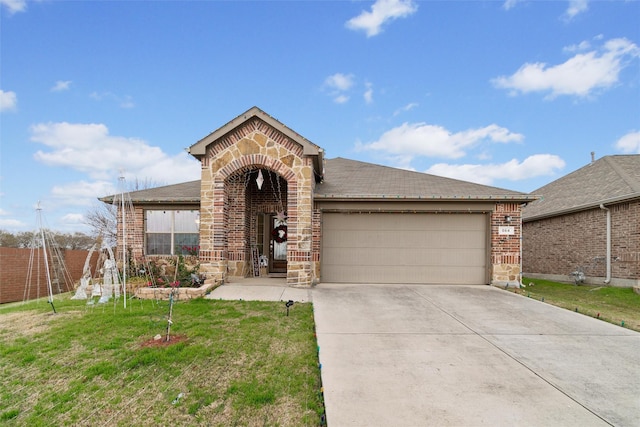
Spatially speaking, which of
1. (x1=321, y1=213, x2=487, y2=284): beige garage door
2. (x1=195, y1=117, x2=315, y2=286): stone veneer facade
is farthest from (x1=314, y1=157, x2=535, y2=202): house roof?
(x1=195, y1=117, x2=315, y2=286): stone veneer facade

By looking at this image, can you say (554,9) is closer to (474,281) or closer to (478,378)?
(474,281)

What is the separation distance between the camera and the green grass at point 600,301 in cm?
738

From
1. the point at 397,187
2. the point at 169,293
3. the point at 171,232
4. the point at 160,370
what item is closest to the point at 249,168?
the point at 169,293

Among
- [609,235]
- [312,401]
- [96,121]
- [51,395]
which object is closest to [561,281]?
[609,235]

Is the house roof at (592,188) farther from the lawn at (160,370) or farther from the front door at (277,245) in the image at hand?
the lawn at (160,370)

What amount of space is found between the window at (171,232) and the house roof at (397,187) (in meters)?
4.74

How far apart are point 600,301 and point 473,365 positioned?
7.63 metres

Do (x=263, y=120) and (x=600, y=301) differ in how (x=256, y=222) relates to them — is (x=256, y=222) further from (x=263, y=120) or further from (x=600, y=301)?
(x=600, y=301)

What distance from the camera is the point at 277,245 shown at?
41.5 ft

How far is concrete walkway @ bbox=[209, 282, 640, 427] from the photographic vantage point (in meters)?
3.40

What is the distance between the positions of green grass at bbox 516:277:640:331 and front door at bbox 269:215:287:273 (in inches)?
299

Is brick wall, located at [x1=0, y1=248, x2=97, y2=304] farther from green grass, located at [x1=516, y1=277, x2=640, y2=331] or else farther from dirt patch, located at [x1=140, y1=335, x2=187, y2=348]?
green grass, located at [x1=516, y1=277, x2=640, y2=331]

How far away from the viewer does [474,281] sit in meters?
11.0

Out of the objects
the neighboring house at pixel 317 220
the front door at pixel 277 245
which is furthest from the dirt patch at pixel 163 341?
the front door at pixel 277 245
